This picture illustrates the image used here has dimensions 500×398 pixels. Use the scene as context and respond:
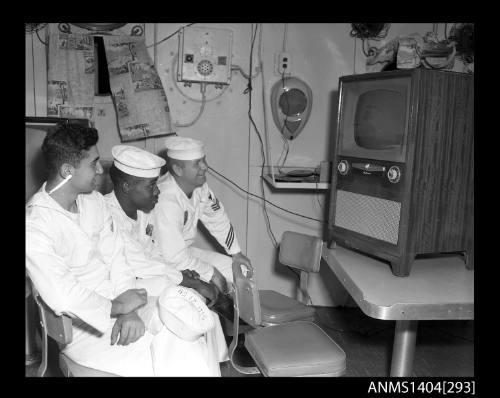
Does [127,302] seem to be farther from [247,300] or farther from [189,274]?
[189,274]

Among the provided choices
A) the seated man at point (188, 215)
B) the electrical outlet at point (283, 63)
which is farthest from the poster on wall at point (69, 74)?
the electrical outlet at point (283, 63)

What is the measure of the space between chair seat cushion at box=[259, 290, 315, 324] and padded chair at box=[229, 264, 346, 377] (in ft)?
0.47

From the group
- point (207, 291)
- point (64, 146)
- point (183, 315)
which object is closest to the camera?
point (183, 315)

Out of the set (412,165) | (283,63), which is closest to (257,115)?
(283,63)

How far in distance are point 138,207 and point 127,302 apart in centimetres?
61

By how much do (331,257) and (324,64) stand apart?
1413 millimetres

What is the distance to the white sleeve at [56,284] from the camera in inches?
60.5

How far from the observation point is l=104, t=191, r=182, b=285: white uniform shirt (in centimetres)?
207

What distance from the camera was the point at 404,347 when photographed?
5.92 feet

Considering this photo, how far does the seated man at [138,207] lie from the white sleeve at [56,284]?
0.43 m

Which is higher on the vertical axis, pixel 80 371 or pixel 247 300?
pixel 247 300

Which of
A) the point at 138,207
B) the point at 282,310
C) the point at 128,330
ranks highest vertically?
the point at 138,207

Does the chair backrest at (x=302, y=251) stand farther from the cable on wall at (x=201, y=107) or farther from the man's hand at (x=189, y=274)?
the cable on wall at (x=201, y=107)

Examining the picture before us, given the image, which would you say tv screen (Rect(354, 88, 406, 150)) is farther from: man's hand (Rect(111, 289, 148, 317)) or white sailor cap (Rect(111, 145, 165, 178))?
man's hand (Rect(111, 289, 148, 317))
